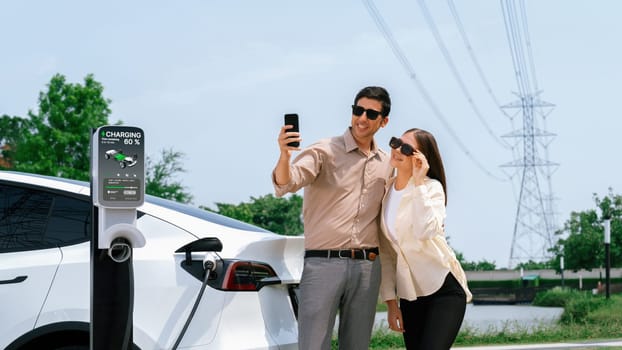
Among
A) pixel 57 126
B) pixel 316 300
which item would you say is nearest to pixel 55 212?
pixel 316 300

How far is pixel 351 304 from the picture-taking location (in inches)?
192

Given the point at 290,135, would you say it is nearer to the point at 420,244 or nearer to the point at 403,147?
the point at 403,147

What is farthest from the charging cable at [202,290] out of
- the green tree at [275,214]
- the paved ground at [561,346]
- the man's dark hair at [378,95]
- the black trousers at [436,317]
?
the green tree at [275,214]

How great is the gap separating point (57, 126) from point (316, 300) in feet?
127

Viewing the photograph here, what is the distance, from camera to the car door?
461 cm

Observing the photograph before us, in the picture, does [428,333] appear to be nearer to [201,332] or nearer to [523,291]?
[201,332]

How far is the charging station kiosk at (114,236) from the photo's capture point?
4496 millimetres

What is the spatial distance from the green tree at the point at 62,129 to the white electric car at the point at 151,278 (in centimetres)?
3655

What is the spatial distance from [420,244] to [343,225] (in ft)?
1.35

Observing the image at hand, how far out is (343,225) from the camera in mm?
4848

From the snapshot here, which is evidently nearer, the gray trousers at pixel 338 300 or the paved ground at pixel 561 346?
the gray trousers at pixel 338 300

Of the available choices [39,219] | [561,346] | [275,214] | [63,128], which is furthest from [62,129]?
[275,214]

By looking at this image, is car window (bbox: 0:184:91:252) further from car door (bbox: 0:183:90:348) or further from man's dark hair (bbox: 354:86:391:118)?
man's dark hair (bbox: 354:86:391:118)

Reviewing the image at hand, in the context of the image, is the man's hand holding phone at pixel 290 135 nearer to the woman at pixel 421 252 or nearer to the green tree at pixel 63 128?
the woman at pixel 421 252
